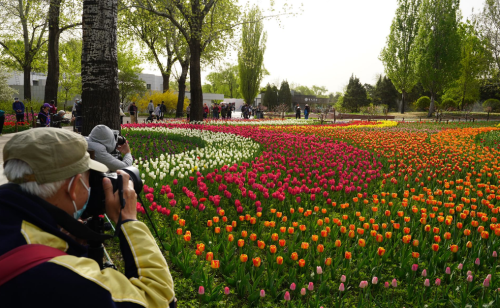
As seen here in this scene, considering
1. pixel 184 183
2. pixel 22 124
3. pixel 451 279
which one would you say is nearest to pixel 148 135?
pixel 184 183

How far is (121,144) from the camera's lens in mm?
3908

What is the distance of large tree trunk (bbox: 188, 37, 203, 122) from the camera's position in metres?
17.6

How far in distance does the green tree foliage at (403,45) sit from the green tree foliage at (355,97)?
28.8 feet

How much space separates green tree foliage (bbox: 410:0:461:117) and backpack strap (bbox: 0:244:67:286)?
4054 cm

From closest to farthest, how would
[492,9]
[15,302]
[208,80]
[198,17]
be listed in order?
[15,302]
[198,17]
[492,9]
[208,80]

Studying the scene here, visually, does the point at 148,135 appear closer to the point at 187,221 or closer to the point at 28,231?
the point at 187,221

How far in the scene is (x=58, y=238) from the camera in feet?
4.02

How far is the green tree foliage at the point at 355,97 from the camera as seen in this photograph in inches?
2048

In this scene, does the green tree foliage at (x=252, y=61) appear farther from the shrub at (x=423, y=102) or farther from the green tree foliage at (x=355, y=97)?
the shrub at (x=423, y=102)

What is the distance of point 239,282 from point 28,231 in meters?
1.88

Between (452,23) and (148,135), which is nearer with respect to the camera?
(148,135)

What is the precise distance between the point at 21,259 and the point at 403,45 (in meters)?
48.1

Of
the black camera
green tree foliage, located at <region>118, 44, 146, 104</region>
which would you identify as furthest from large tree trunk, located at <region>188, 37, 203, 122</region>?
green tree foliage, located at <region>118, 44, 146, 104</region>

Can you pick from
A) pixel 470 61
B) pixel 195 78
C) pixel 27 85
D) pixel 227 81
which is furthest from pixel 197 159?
pixel 227 81
